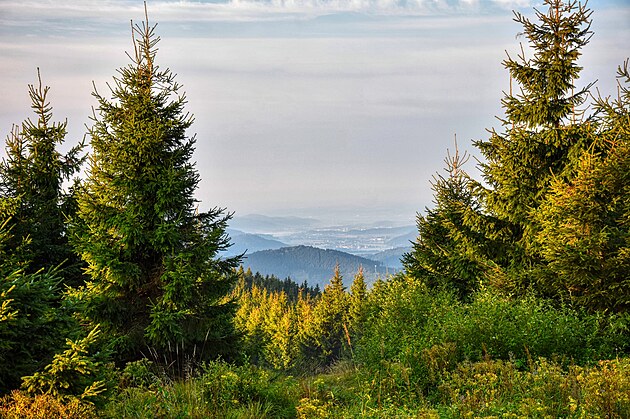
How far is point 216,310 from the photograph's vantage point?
12492 mm

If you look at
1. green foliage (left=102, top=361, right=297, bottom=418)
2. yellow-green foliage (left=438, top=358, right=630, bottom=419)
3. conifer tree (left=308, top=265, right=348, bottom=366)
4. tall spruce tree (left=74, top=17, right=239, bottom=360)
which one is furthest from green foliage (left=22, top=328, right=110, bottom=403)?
conifer tree (left=308, top=265, right=348, bottom=366)

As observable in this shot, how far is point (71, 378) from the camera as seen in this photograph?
A: 4.40 meters

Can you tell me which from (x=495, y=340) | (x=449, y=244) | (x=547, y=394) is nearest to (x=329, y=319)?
(x=449, y=244)

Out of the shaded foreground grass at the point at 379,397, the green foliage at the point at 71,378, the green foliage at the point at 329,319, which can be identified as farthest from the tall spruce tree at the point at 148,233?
the green foliage at the point at 329,319

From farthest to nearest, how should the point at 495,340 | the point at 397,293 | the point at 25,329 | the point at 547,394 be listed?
the point at 397,293 < the point at 495,340 < the point at 547,394 < the point at 25,329

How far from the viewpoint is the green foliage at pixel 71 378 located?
14.0 feet

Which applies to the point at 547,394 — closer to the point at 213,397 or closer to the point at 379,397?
the point at 379,397

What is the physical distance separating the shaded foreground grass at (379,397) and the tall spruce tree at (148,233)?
4522 millimetres

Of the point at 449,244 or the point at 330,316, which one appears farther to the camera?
the point at 330,316

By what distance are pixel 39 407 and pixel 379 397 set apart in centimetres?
341

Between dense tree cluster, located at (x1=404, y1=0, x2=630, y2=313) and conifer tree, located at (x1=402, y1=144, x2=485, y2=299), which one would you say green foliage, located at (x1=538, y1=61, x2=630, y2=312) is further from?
conifer tree, located at (x1=402, y1=144, x2=485, y2=299)

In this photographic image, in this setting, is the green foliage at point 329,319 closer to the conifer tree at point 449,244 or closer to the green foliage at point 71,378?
the conifer tree at point 449,244

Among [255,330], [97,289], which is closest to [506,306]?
[97,289]

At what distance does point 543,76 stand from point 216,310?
10454 mm
